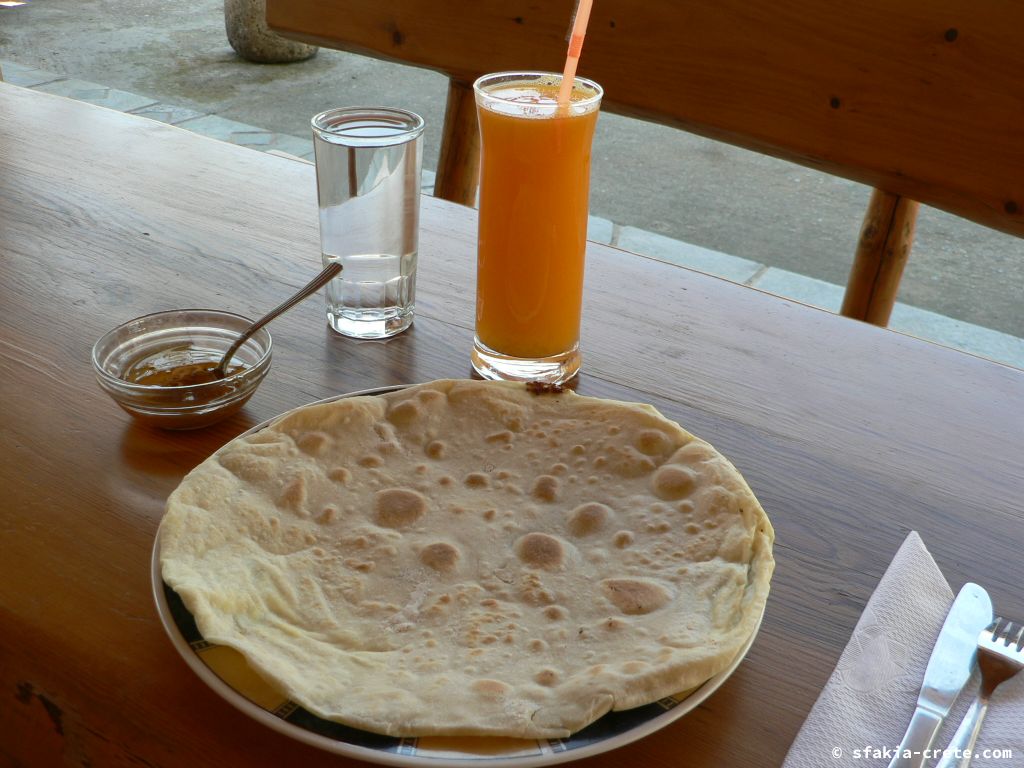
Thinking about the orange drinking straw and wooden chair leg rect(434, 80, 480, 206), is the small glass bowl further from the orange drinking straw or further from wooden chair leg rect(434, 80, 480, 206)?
wooden chair leg rect(434, 80, 480, 206)

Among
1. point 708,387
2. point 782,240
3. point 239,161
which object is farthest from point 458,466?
point 782,240

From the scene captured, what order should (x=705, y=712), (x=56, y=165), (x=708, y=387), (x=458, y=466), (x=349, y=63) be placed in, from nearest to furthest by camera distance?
(x=705, y=712), (x=458, y=466), (x=708, y=387), (x=56, y=165), (x=349, y=63)

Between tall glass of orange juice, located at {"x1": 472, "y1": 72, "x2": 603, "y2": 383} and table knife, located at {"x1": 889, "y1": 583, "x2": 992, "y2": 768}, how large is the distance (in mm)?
440

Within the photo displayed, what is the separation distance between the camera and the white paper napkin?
0.59 m

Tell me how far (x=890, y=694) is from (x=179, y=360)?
0.71 m

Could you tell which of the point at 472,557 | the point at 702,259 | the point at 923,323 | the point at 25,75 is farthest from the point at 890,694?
the point at 25,75

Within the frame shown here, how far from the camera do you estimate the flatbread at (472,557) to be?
57 centimetres

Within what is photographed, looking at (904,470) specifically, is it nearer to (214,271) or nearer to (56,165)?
(214,271)

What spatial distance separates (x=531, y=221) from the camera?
916 millimetres

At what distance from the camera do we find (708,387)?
100cm

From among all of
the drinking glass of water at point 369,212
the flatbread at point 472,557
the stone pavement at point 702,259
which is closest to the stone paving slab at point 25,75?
the stone pavement at point 702,259

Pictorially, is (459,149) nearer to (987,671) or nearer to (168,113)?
(987,671)

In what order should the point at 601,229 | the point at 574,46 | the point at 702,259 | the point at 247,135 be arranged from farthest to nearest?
the point at 247,135, the point at 601,229, the point at 702,259, the point at 574,46

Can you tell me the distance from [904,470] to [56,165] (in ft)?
4.18
